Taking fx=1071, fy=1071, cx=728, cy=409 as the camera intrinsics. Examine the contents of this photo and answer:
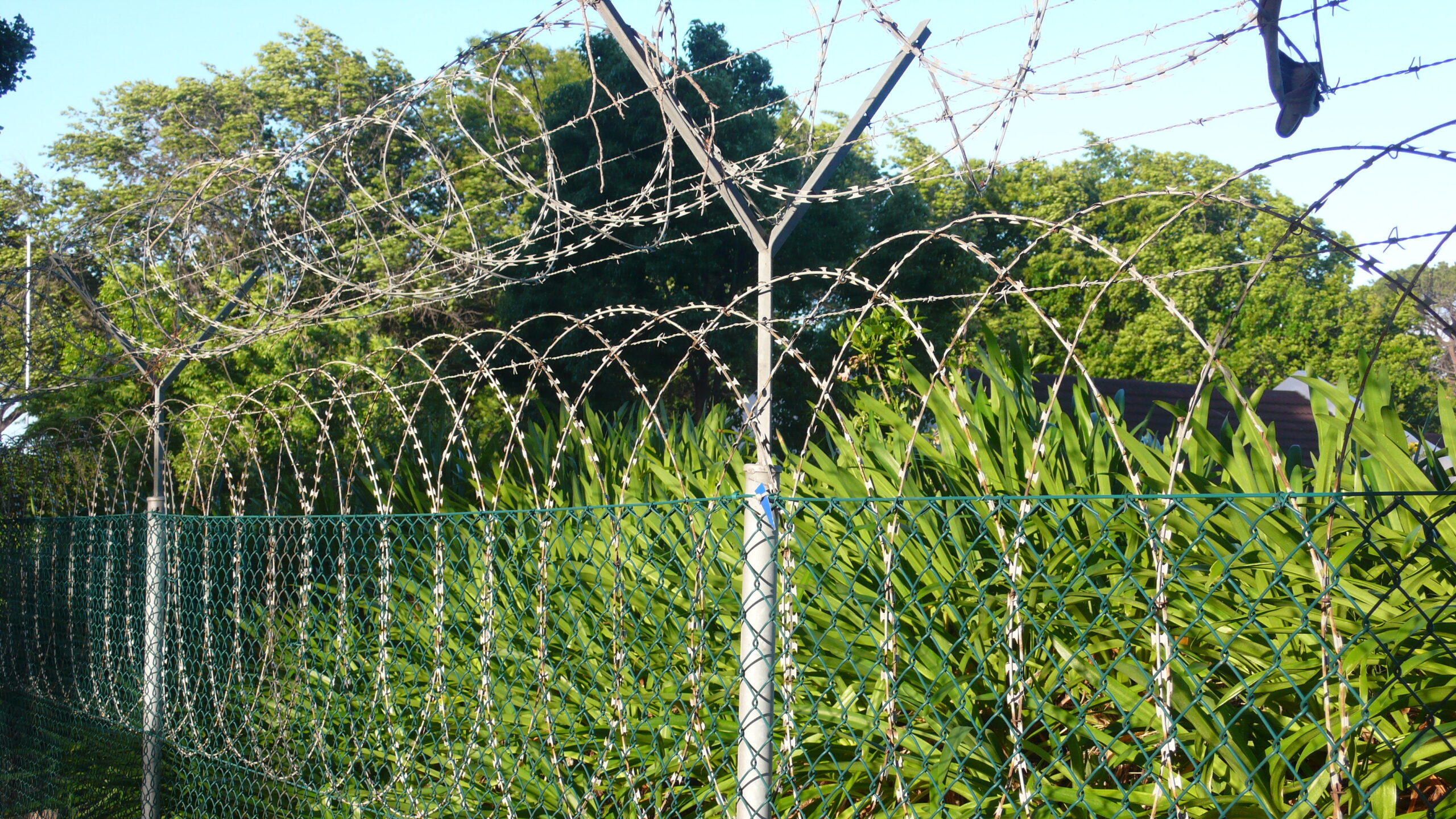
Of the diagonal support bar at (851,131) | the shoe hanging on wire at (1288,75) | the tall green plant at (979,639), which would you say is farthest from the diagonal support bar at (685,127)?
the shoe hanging on wire at (1288,75)

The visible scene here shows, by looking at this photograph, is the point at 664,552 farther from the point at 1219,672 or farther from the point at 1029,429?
the point at 1219,672

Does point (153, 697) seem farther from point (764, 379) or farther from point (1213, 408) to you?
point (1213, 408)

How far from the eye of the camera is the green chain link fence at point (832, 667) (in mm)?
1771

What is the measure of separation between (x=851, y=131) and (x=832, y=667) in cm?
133

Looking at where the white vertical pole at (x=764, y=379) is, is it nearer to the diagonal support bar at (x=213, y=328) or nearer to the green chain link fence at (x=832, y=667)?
the green chain link fence at (x=832, y=667)

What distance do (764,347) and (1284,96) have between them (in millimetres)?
1134

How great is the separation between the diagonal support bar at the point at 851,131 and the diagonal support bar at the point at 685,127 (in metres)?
0.07

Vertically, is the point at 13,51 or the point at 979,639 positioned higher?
the point at 13,51

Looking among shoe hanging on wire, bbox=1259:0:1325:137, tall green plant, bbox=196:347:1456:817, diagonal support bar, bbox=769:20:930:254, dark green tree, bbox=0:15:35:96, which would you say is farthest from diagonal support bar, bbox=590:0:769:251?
dark green tree, bbox=0:15:35:96

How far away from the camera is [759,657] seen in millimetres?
2080

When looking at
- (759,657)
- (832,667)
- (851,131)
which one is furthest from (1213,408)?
(759,657)

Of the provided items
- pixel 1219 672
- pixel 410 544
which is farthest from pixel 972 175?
pixel 410 544

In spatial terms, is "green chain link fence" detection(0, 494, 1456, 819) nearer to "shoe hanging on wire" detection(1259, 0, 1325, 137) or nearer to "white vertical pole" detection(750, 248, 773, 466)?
"white vertical pole" detection(750, 248, 773, 466)

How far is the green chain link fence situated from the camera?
1771 mm
